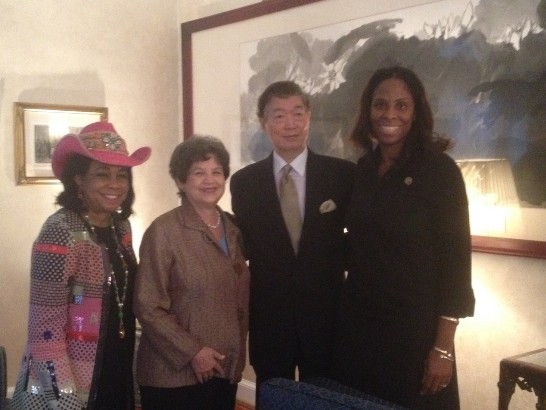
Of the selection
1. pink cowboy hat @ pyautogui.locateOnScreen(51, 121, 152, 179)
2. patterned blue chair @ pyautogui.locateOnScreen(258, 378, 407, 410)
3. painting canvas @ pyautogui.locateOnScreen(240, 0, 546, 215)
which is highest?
painting canvas @ pyautogui.locateOnScreen(240, 0, 546, 215)

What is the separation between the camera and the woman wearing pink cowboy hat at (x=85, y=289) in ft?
5.36

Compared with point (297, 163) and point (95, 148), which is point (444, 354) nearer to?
point (297, 163)

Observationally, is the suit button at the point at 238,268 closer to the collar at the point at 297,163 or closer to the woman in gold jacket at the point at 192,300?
the woman in gold jacket at the point at 192,300

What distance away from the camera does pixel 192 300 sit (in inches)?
70.1

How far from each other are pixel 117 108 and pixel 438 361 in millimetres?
2489

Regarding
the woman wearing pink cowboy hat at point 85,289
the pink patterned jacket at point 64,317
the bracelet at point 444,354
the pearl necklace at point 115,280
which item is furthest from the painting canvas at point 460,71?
the pink patterned jacket at point 64,317

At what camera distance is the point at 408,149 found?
173 cm

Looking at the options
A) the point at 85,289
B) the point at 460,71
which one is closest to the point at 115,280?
the point at 85,289

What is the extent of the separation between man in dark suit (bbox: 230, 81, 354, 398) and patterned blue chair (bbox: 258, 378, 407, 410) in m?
0.67

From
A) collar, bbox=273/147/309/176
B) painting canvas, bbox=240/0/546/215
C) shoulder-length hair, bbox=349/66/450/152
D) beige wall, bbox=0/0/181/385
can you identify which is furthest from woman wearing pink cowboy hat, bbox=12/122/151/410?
beige wall, bbox=0/0/181/385

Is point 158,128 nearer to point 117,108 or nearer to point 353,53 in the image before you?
point 117,108

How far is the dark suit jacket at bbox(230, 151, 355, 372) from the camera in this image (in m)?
1.88

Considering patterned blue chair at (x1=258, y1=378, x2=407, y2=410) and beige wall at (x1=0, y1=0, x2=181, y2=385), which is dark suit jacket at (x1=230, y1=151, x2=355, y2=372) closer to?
patterned blue chair at (x1=258, y1=378, x2=407, y2=410)

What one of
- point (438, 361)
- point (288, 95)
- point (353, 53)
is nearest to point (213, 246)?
point (288, 95)
